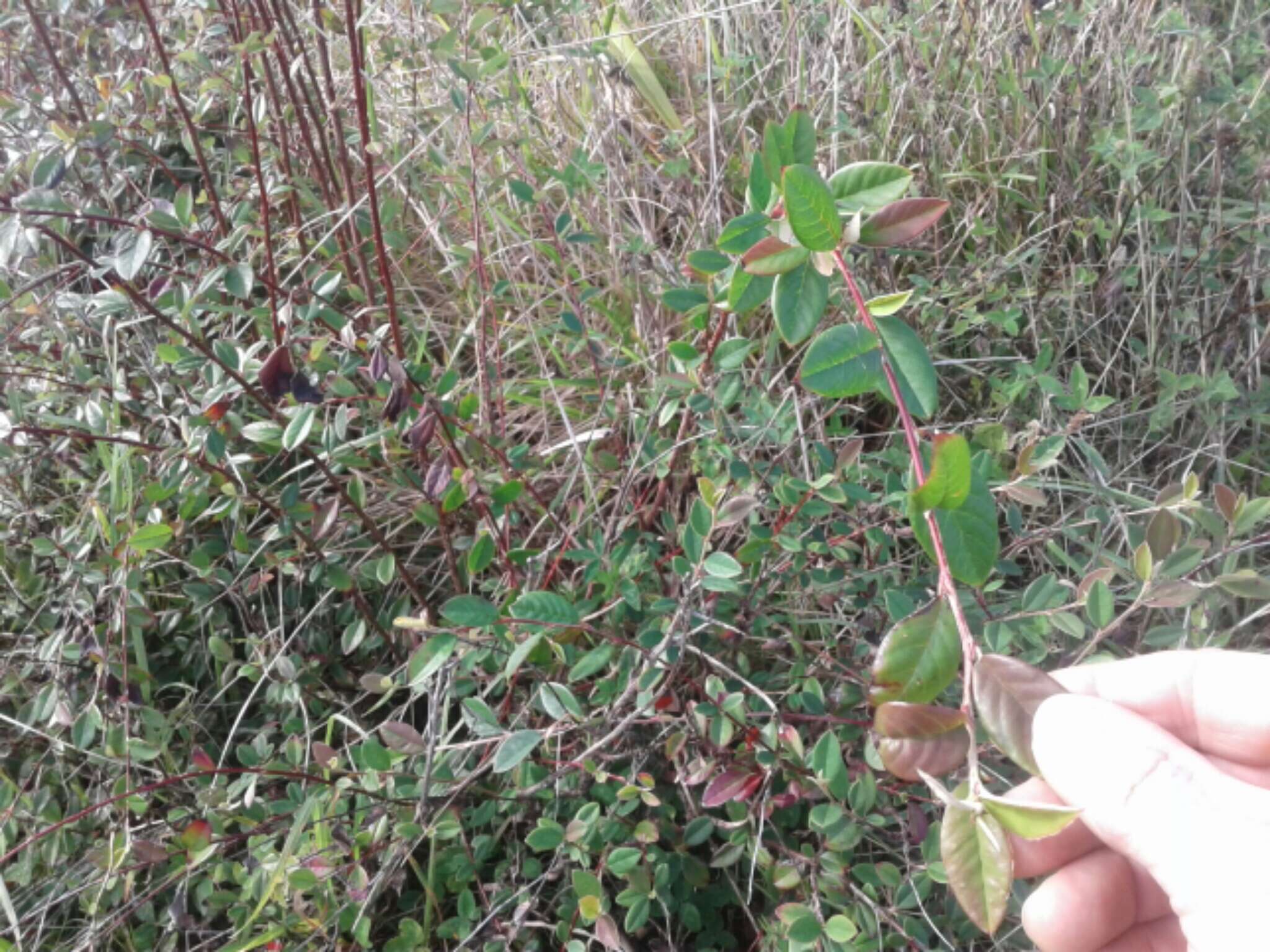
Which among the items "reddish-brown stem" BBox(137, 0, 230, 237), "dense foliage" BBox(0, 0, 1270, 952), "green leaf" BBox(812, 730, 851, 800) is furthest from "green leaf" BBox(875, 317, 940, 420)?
"reddish-brown stem" BBox(137, 0, 230, 237)

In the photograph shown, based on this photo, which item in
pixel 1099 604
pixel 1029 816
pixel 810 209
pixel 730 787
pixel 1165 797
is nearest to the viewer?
pixel 1029 816

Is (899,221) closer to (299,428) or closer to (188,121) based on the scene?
(299,428)

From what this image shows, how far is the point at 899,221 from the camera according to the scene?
75cm

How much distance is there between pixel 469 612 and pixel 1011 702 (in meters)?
0.59

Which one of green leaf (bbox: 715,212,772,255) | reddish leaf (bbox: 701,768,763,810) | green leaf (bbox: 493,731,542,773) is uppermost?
green leaf (bbox: 715,212,772,255)

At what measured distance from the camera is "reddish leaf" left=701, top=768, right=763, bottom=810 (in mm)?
1063

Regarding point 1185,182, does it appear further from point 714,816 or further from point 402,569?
point 402,569

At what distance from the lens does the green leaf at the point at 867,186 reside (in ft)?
2.44

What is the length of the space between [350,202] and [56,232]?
0.49m

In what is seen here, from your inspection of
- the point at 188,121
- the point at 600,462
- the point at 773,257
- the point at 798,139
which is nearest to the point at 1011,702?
the point at 773,257

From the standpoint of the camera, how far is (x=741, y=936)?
135 cm

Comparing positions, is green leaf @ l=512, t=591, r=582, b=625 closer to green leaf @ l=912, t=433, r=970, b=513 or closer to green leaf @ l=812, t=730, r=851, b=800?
green leaf @ l=812, t=730, r=851, b=800

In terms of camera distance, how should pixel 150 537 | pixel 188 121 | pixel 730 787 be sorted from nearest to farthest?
pixel 730 787 → pixel 150 537 → pixel 188 121

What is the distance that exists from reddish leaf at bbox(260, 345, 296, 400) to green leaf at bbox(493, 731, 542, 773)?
19.1 inches
